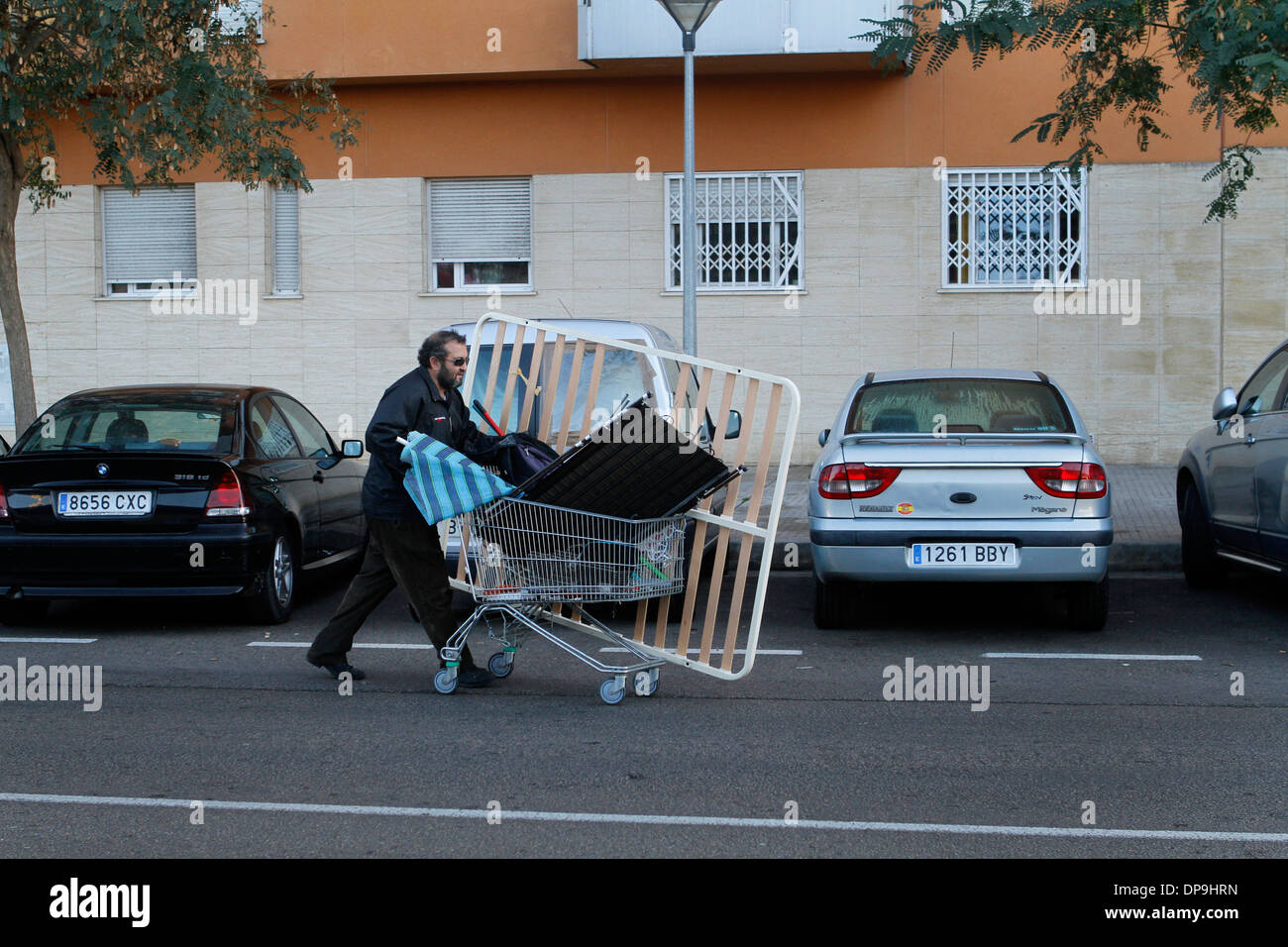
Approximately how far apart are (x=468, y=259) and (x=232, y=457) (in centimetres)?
895

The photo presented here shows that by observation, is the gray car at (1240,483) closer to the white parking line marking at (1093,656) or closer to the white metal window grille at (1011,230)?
the white parking line marking at (1093,656)

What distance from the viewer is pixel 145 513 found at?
815cm

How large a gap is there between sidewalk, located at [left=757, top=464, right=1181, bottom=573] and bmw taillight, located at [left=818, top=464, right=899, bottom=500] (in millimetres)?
1281

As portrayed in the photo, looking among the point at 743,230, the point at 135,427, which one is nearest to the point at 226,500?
the point at 135,427

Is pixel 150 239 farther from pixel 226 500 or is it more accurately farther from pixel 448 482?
pixel 448 482

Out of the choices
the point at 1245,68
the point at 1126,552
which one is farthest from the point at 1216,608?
the point at 1245,68

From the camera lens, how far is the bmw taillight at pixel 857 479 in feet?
25.7

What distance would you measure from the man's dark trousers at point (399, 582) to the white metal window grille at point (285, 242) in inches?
439

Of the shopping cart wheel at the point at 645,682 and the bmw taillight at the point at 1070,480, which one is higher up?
the bmw taillight at the point at 1070,480

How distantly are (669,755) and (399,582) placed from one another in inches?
71.4

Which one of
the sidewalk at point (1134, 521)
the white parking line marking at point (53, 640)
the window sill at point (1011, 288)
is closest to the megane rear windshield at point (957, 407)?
the sidewalk at point (1134, 521)

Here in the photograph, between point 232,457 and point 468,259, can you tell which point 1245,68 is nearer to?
point 232,457

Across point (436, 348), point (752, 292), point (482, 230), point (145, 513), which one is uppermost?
point (482, 230)
